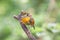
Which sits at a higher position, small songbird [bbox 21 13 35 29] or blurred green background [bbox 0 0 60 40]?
blurred green background [bbox 0 0 60 40]

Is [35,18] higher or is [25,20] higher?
[35,18]

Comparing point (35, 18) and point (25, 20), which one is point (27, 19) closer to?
point (25, 20)

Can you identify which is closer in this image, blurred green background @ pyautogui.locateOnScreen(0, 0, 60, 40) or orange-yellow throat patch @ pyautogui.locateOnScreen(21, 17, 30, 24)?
orange-yellow throat patch @ pyautogui.locateOnScreen(21, 17, 30, 24)

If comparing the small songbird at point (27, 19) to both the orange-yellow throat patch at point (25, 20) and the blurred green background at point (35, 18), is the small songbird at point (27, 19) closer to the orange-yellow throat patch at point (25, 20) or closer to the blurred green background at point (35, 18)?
the orange-yellow throat patch at point (25, 20)

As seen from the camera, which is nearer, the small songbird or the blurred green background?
the small songbird

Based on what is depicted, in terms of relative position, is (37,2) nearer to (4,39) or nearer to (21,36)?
(4,39)

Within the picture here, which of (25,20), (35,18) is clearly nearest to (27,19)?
(25,20)

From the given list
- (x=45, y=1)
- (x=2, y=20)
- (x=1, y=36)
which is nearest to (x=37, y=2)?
(x=45, y=1)

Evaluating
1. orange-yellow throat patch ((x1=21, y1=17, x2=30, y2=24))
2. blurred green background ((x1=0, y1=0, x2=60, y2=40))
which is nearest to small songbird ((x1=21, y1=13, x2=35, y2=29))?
orange-yellow throat patch ((x1=21, y1=17, x2=30, y2=24))

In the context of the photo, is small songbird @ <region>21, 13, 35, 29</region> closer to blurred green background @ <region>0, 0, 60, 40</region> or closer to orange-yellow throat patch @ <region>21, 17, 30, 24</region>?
orange-yellow throat patch @ <region>21, 17, 30, 24</region>
